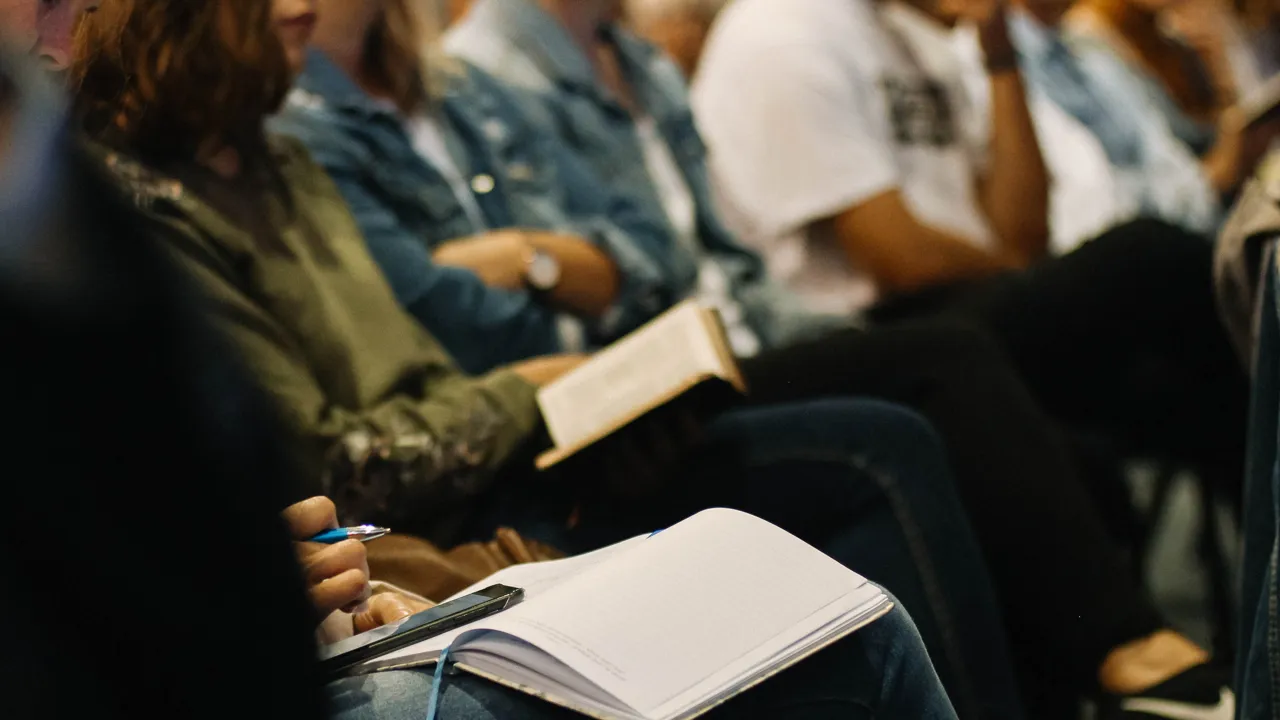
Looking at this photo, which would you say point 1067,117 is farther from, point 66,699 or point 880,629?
point 66,699

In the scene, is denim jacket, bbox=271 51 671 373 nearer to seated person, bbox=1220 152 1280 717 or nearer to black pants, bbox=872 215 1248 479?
black pants, bbox=872 215 1248 479

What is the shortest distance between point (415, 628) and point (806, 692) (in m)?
0.21

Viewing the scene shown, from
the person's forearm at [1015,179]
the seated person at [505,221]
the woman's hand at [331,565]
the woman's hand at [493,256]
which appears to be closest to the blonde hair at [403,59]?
the seated person at [505,221]

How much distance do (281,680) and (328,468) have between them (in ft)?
1.83

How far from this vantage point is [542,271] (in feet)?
5.22

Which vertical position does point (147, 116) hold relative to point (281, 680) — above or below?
above

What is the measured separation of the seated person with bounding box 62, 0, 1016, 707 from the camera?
108 centimetres

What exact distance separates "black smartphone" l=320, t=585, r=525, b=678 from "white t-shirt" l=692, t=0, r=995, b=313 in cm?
125

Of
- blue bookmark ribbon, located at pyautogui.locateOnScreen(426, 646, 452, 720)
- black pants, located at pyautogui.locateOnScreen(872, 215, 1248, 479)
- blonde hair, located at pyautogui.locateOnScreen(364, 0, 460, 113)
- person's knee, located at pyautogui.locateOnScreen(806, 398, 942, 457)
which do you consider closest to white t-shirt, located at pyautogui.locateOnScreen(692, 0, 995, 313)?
black pants, located at pyautogui.locateOnScreen(872, 215, 1248, 479)

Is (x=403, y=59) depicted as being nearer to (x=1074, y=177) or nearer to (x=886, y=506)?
(x=886, y=506)

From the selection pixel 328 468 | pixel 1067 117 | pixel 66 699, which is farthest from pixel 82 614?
pixel 1067 117

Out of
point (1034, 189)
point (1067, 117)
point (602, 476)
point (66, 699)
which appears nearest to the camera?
point (66, 699)

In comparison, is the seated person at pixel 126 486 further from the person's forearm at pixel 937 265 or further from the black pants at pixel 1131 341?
the person's forearm at pixel 937 265

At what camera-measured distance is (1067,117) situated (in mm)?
2898
